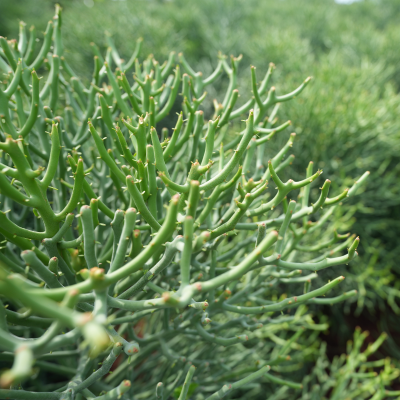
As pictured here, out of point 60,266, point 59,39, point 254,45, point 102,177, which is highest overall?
point 254,45

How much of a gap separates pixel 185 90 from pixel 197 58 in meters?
2.02

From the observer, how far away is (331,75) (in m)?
1.65

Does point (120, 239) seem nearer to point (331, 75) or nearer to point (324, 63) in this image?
point (331, 75)

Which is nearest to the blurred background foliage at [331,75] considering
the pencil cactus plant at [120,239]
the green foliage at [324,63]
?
the green foliage at [324,63]

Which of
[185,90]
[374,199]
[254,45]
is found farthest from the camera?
[254,45]

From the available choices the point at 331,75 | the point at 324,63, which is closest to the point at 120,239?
the point at 331,75

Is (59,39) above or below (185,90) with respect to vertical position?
above

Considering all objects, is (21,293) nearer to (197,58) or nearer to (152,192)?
(152,192)

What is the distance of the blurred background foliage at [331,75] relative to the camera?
141 cm

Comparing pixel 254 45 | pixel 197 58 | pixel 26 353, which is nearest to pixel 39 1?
pixel 197 58

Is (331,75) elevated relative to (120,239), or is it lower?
elevated

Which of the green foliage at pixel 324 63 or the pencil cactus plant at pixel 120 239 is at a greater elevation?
the green foliage at pixel 324 63

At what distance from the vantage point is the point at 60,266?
50 centimetres

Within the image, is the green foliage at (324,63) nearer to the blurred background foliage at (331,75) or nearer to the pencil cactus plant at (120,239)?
the blurred background foliage at (331,75)
